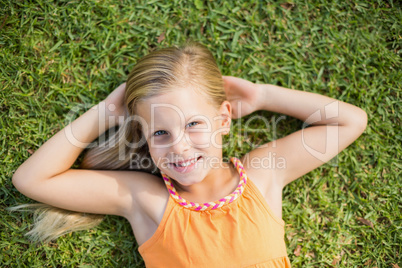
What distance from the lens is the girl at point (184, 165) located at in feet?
8.00

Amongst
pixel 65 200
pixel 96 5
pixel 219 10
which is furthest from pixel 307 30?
pixel 65 200

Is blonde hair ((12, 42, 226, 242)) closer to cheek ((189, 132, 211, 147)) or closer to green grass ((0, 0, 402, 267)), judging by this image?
green grass ((0, 0, 402, 267))

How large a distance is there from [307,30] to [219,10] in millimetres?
800

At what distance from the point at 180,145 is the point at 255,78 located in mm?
1140

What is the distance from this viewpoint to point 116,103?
2.78 meters

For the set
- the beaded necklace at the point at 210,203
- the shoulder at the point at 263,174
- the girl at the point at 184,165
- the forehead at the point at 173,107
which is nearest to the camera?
the forehead at the point at 173,107

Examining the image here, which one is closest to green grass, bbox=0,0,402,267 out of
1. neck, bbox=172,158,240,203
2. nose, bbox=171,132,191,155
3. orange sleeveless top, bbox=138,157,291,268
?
neck, bbox=172,158,240,203

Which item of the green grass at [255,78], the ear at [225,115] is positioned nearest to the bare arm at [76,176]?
the green grass at [255,78]

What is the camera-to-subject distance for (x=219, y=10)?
10.2 feet

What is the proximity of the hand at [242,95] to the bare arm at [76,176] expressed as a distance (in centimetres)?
87

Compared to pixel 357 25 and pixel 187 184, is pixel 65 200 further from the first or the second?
pixel 357 25

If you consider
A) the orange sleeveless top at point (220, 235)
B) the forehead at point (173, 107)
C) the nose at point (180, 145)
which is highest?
the forehead at point (173, 107)

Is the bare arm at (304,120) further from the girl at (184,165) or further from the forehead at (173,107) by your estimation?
the forehead at (173,107)

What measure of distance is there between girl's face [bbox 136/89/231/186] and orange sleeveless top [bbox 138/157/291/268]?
27 cm
